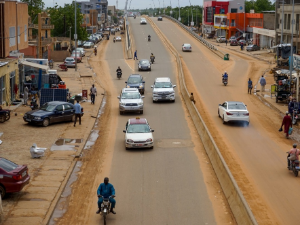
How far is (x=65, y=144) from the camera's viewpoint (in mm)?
27672

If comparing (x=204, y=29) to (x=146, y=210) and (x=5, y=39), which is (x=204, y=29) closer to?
(x=5, y=39)

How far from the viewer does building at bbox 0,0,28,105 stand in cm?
3806

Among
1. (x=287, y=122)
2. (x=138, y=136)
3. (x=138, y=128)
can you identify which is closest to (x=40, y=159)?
(x=138, y=136)

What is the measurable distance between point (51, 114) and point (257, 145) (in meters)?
12.6

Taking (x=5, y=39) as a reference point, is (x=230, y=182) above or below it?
below

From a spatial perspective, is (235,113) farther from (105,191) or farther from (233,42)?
(233,42)

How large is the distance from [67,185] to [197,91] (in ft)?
89.0

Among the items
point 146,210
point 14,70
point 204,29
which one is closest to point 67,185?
point 146,210

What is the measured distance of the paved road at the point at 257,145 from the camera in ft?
62.7

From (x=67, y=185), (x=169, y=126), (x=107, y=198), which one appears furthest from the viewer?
→ (x=169, y=126)

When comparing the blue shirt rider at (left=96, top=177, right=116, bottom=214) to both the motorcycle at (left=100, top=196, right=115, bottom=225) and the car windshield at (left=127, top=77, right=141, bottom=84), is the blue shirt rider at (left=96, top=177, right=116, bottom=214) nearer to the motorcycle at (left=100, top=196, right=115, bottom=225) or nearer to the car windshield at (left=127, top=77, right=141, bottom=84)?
the motorcycle at (left=100, top=196, right=115, bottom=225)

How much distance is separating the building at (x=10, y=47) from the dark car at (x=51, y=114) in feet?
19.1

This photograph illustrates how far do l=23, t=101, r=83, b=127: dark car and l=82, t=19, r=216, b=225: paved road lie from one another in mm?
3310

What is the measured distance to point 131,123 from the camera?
28047mm
